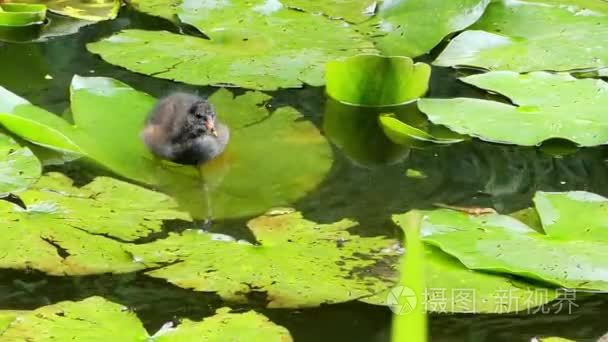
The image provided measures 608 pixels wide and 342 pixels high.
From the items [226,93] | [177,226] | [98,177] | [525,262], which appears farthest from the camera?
[226,93]

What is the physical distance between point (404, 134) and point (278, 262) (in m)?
0.86

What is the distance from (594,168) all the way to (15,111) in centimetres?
155

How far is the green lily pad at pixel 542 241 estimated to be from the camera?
1.78m

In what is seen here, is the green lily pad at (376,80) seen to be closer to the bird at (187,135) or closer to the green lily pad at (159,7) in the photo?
the bird at (187,135)

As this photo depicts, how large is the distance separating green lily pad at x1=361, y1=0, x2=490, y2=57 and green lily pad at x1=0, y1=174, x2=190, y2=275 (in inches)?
46.7

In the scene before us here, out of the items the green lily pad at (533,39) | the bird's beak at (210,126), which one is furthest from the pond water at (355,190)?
the bird's beak at (210,126)

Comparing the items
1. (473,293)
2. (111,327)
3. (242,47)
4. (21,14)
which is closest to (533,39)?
(242,47)

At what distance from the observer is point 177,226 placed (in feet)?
6.81

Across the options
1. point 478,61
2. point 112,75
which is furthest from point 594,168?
point 112,75

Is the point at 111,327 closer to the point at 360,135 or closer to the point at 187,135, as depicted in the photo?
the point at 187,135

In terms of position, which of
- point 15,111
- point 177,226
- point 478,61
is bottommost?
point 177,226

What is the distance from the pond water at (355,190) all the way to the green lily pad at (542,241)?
0.22ft

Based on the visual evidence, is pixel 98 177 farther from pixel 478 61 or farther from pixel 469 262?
→ pixel 478 61

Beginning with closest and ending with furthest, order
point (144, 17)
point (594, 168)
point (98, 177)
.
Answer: point (98, 177) < point (594, 168) < point (144, 17)
